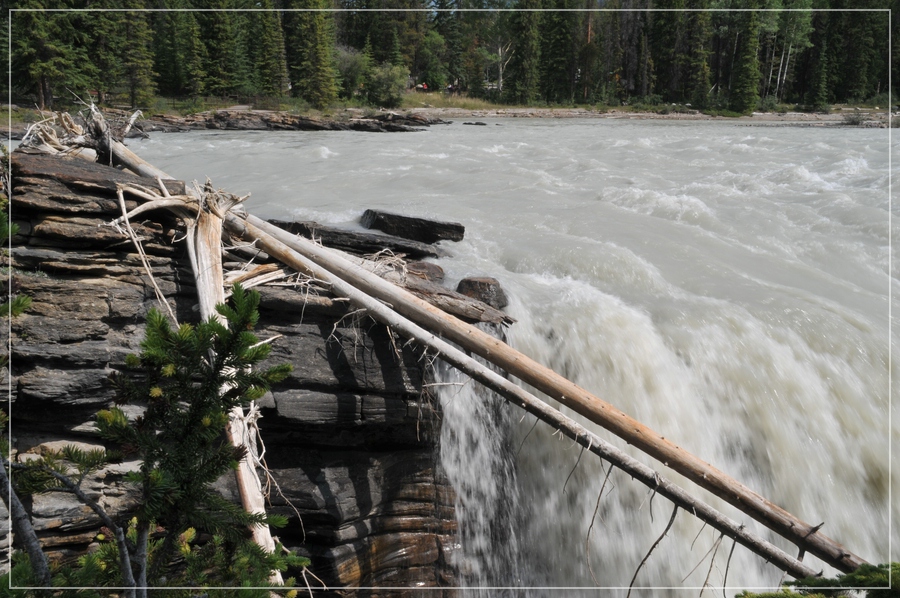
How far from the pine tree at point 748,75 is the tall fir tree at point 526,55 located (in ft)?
62.1

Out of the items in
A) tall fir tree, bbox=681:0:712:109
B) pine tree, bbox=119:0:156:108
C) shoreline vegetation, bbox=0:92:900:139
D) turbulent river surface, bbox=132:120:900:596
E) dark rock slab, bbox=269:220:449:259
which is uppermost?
tall fir tree, bbox=681:0:712:109

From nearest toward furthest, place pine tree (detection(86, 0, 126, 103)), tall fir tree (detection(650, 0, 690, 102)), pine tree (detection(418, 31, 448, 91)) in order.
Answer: pine tree (detection(86, 0, 126, 103)), tall fir tree (detection(650, 0, 690, 102)), pine tree (detection(418, 31, 448, 91))

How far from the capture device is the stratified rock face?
3213mm

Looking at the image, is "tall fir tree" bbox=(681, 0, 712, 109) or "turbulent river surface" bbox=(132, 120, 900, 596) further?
"tall fir tree" bbox=(681, 0, 712, 109)

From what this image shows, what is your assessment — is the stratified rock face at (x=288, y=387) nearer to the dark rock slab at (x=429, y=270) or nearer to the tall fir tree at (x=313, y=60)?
the dark rock slab at (x=429, y=270)

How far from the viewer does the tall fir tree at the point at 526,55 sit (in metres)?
61.8

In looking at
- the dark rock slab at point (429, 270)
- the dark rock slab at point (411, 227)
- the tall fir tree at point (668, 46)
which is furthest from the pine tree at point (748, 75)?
the dark rock slab at point (429, 270)

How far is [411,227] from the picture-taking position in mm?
7117

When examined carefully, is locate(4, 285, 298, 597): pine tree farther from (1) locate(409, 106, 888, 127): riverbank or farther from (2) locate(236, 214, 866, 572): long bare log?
(1) locate(409, 106, 888, 127): riverbank

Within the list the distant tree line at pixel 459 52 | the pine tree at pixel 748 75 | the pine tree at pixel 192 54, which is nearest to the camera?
the distant tree line at pixel 459 52

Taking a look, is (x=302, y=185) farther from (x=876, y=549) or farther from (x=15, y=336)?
(x=876, y=549)

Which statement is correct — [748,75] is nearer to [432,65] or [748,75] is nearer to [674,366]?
[432,65]

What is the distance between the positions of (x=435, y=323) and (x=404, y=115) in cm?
3615

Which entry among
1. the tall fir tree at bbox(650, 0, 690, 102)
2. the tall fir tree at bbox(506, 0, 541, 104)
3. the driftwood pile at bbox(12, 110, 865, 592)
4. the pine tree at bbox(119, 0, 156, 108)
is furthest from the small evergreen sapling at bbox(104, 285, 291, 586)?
the tall fir tree at bbox(650, 0, 690, 102)
